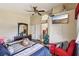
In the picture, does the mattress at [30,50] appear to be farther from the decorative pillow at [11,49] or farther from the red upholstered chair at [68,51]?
the red upholstered chair at [68,51]

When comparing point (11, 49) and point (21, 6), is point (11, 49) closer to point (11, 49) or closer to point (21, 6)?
point (11, 49)

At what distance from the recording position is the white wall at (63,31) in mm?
1105

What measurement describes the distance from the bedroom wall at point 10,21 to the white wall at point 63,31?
0.72ft

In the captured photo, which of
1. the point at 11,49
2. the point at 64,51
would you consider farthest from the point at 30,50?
the point at 64,51

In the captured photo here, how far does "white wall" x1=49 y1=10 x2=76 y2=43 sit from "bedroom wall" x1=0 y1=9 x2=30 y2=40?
221mm

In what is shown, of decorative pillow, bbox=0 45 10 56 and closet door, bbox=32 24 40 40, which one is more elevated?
closet door, bbox=32 24 40 40

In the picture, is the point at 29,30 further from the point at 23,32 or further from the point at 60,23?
the point at 60,23

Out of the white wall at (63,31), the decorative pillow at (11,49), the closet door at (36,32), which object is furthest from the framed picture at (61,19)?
the decorative pillow at (11,49)

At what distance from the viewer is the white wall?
3.63 ft

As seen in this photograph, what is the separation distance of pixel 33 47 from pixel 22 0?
0.39m

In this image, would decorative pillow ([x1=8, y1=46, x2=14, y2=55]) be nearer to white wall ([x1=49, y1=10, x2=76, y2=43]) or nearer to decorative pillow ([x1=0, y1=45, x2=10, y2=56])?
decorative pillow ([x1=0, y1=45, x2=10, y2=56])

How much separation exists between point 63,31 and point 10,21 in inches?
18.1

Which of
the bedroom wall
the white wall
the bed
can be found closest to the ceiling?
the bedroom wall

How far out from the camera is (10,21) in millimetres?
1110
